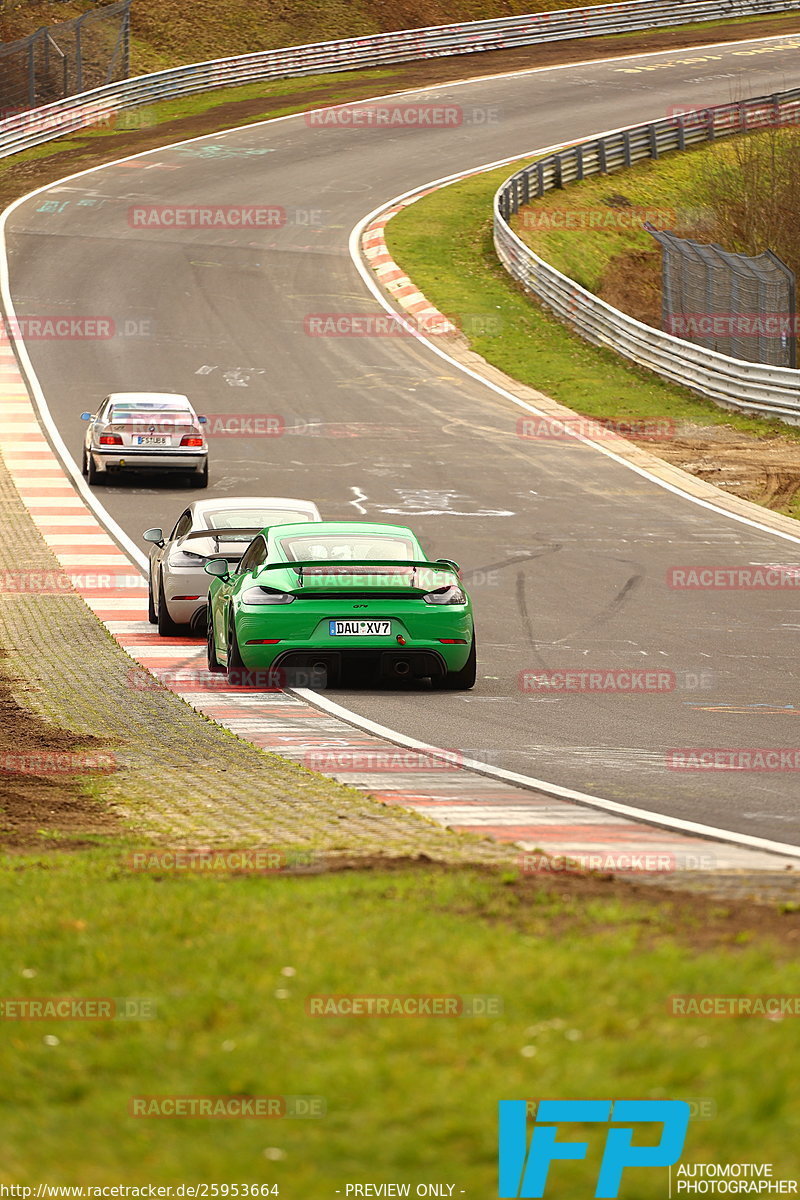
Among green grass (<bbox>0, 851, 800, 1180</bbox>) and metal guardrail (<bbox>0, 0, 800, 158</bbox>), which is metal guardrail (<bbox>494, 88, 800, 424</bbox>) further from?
green grass (<bbox>0, 851, 800, 1180</bbox>)

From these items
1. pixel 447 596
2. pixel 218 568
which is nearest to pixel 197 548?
pixel 218 568

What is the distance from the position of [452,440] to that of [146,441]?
673 cm

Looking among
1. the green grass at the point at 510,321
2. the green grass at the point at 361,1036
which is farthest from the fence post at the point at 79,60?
the green grass at the point at 361,1036

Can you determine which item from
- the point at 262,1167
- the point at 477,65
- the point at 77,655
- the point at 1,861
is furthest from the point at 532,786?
the point at 477,65

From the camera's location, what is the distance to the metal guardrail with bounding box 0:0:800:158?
190ft

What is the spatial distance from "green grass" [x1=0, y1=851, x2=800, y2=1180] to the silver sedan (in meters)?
21.3

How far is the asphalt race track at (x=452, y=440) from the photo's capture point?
1259 cm

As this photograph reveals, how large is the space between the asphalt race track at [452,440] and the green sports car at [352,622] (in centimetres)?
37

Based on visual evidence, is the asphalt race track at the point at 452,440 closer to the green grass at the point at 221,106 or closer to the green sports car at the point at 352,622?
the green sports car at the point at 352,622

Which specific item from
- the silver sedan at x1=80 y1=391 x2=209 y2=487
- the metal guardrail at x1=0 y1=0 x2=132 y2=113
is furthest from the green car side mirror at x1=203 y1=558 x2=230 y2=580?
the metal guardrail at x1=0 y1=0 x2=132 y2=113

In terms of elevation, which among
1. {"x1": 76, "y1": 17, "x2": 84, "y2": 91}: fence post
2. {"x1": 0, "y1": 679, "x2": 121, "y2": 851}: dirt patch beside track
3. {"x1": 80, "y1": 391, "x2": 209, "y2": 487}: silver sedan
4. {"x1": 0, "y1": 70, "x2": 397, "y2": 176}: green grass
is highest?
{"x1": 76, "y1": 17, "x2": 84, "y2": 91}: fence post

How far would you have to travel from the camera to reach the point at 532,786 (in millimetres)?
9906

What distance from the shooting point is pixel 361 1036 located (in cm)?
471

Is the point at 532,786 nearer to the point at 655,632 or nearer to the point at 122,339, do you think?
the point at 655,632
